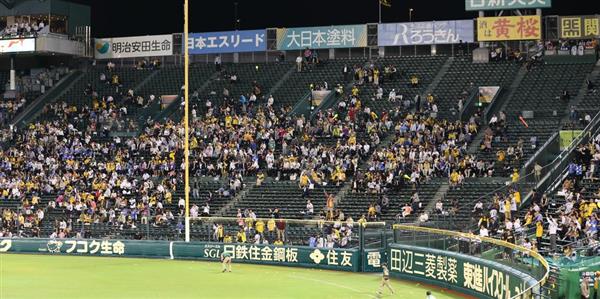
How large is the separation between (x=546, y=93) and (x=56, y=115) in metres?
30.9

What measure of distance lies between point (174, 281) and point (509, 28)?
1128 inches

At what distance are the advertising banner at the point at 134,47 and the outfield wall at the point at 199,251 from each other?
2251 centimetres

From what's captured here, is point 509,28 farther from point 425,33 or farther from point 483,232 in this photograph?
point 483,232

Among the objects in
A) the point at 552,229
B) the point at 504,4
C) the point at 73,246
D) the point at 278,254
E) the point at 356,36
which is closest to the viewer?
Answer: the point at 552,229

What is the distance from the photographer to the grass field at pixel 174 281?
3238 cm

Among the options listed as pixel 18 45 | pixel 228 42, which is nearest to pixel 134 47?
pixel 228 42

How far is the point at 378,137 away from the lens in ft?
169

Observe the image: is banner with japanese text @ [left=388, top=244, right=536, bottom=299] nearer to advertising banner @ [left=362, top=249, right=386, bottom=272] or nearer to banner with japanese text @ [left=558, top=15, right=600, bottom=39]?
advertising banner @ [left=362, top=249, right=386, bottom=272]

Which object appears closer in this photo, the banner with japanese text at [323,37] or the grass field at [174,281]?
the grass field at [174,281]

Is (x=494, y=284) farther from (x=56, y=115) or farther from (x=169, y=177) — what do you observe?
(x=56, y=115)

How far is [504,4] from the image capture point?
55.9 metres

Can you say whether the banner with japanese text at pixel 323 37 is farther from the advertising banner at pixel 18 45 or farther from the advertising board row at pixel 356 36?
the advertising banner at pixel 18 45

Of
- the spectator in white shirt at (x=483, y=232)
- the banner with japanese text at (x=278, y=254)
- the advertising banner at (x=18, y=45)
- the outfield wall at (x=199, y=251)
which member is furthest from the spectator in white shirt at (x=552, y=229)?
the advertising banner at (x=18, y=45)

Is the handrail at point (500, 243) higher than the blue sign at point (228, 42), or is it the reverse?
the blue sign at point (228, 42)
